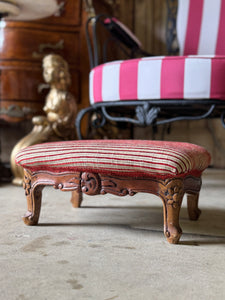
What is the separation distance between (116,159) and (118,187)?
89mm

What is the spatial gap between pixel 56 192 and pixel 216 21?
4.40ft

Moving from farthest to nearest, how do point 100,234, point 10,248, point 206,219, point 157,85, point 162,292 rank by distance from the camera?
1. point 157,85
2. point 206,219
3. point 100,234
4. point 10,248
5. point 162,292

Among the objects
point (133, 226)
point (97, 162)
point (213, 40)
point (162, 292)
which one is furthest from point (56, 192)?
point (213, 40)

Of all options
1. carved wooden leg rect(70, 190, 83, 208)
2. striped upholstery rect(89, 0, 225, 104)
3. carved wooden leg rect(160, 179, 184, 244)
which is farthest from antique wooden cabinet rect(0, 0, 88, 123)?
carved wooden leg rect(160, 179, 184, 244)

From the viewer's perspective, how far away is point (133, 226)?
1.10 m

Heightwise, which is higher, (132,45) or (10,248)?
(132,45)

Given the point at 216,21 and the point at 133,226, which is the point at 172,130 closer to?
the point at 216,21

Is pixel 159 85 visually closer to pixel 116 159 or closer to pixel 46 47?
pixel 116 159

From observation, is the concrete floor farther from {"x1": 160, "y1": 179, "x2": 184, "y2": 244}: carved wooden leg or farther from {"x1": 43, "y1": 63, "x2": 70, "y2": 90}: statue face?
{"x1": 43, "y1": 63, "x2": 70, "y2": 90}: statue face

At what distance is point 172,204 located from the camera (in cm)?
90

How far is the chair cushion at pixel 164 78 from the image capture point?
4.65 feet

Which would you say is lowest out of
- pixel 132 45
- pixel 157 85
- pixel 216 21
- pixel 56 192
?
pixel 56 192

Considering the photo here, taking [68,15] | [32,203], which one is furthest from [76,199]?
[68,15]

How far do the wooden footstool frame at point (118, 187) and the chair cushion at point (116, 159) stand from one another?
0.07 feet
